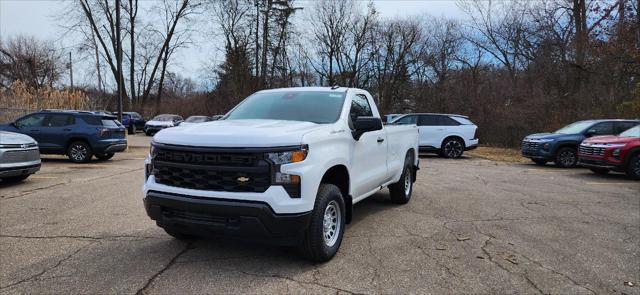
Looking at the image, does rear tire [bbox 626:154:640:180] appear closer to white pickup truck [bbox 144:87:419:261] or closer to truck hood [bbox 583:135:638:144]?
truck hood [bbox 583:135:638:144]

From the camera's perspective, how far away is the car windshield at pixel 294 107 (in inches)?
207

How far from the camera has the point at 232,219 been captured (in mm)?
4000

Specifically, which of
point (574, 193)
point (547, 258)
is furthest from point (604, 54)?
point (547, 258)

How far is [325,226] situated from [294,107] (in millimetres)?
1608

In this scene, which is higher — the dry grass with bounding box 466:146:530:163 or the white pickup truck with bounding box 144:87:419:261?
the white pickup truck with bounding box 144:87:419:261

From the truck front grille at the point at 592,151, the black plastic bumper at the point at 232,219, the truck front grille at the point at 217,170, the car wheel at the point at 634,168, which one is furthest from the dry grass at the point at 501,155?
the truck front grille at the point at 217,170

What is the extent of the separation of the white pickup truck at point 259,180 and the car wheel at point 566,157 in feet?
38.7

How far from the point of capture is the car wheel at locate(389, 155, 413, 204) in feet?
24.1

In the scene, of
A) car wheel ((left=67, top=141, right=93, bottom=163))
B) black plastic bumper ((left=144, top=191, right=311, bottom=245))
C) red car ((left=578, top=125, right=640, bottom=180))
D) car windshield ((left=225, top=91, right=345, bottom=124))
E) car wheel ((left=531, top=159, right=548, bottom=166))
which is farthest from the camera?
car wheel ((left=531, top=159, right=548, bottom=166))

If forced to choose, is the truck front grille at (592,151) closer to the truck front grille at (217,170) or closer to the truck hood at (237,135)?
the truck hood at (237,135)

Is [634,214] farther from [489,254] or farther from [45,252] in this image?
[45,252]

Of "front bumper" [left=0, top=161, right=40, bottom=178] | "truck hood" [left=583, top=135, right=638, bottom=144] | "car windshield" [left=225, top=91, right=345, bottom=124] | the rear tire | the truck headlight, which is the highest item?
"car windshield" [left=225, top=91, right=345, bottom=124]

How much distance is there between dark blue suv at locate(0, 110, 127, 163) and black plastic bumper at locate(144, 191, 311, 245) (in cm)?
1151

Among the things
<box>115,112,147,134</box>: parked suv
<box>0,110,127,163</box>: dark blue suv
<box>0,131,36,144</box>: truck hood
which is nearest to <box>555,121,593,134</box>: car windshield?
<box>0,110,127,163</box>: dark blue suv
